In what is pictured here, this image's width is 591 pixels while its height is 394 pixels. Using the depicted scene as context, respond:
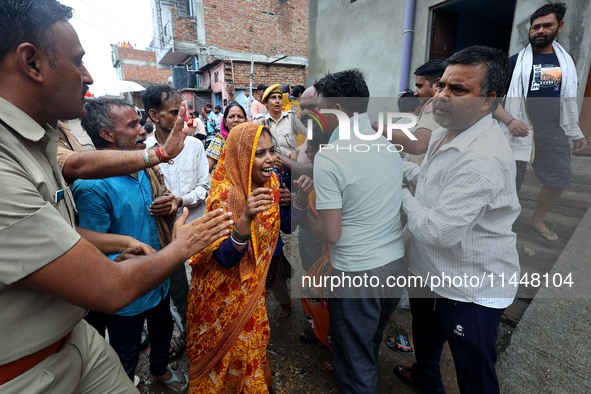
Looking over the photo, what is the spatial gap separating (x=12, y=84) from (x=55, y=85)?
4.0 inches

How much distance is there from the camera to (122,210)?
1658 millimetres

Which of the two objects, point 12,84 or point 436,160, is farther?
point 436,160

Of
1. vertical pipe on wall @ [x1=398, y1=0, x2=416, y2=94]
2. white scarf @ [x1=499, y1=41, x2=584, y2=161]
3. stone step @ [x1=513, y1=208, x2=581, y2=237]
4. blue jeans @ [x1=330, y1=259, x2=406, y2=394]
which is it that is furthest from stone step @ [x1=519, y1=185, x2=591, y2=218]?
blue jeans @ [x1=330, y1=259, x2=406, y2=394]

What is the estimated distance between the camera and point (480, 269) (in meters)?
1.42

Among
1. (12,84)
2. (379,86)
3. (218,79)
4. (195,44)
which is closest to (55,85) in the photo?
(12,84)

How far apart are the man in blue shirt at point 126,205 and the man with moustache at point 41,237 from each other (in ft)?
1.75

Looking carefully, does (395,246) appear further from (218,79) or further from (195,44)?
(195,44)

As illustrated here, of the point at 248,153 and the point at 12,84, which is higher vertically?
the point at 12,84

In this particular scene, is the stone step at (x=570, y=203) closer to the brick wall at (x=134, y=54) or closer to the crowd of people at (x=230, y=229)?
the crowd of people at (x=230, y=229)

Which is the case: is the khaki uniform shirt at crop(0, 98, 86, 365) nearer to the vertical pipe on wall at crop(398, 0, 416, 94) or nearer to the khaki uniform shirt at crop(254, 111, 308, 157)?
the khaki uniform shirt at crop(254, 111, 308, 157)

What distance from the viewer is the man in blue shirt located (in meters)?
1.57

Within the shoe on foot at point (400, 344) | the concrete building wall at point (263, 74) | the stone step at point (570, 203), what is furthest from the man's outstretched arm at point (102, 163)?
the concrete building wall at point (263, 74)

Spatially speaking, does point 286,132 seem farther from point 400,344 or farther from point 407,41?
point 400,344

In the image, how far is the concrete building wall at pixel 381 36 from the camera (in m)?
3.31
